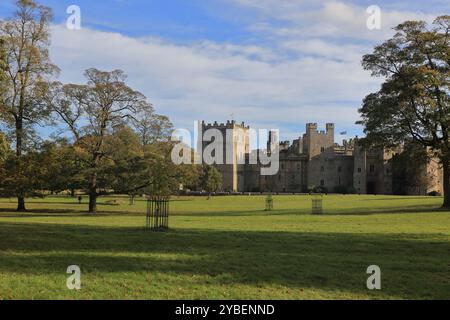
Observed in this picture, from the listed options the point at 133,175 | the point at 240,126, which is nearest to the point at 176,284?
the point at 133,175

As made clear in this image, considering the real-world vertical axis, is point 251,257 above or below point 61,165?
below

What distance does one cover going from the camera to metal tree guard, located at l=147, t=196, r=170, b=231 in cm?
1953

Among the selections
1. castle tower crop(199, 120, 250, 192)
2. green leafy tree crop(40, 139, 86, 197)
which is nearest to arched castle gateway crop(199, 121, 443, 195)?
castle tower crop(199, 120, 250, 192)

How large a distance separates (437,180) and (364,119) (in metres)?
59.3

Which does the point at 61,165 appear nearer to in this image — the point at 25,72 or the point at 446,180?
the point at 25,72

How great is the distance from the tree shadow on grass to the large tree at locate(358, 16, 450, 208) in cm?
2104

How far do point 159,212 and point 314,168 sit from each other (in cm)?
9683

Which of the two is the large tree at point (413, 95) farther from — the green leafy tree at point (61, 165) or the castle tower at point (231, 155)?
the castle tower at point (231, 155)

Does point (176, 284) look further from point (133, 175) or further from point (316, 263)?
point (133, 175)

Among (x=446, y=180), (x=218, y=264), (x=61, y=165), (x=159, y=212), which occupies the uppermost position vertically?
(x=61, y=165)

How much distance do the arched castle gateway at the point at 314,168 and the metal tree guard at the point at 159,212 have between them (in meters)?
85.5

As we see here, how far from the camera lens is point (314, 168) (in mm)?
114250

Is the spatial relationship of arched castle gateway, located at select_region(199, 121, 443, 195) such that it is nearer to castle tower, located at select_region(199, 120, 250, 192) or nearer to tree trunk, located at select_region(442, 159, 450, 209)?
castle tower, located at select_region(199, 120, 250, 192)

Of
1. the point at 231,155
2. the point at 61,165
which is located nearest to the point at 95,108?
the point at 61,165
